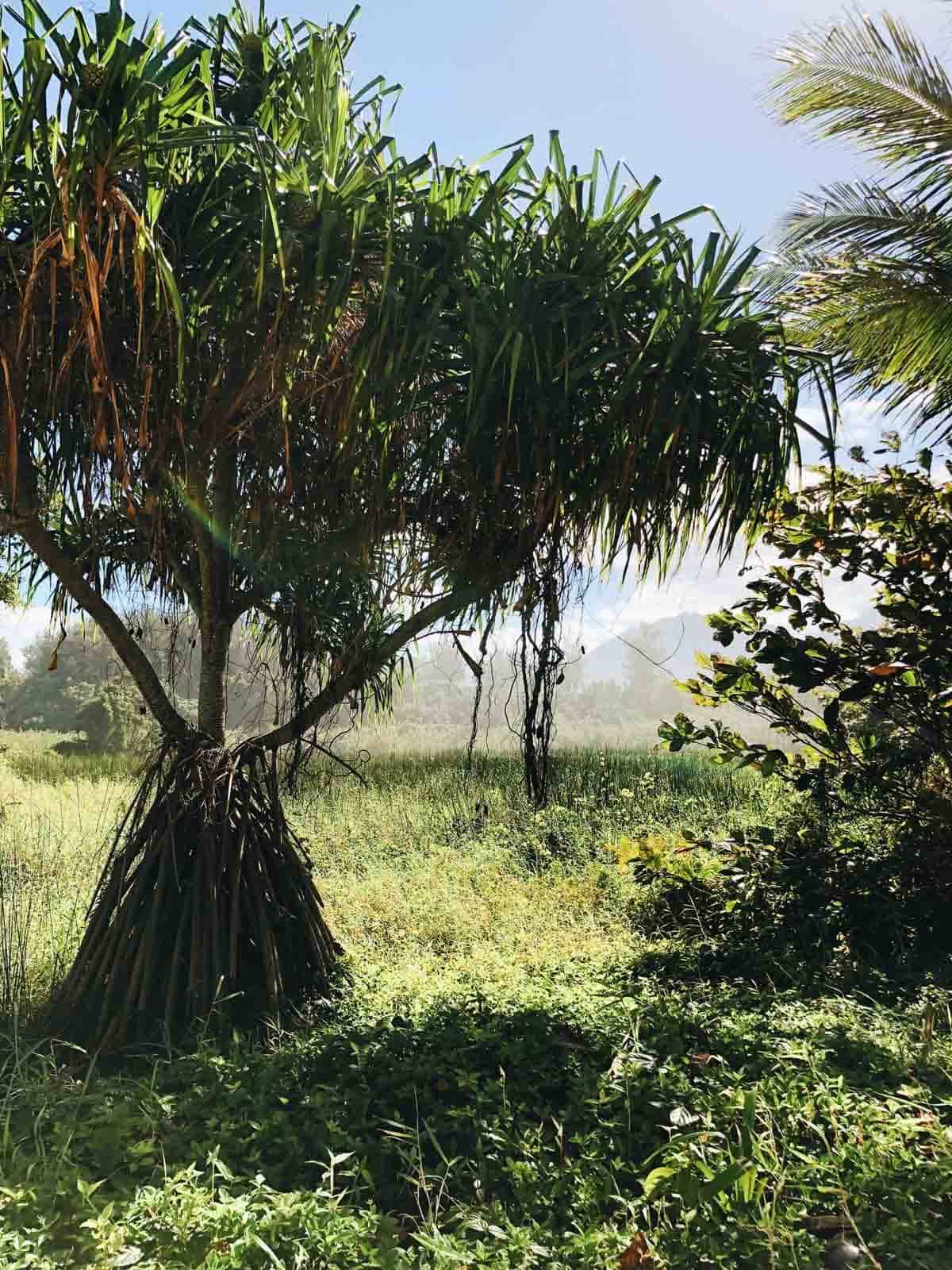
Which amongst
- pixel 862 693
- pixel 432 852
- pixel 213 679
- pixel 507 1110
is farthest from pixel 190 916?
pixel 432 852

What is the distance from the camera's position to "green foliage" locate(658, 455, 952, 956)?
4.02 meters

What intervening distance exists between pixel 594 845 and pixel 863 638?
3.70 meters

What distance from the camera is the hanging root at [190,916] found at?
318 cm

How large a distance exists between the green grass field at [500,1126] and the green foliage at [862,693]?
68cm

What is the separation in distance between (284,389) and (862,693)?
256 centimetres

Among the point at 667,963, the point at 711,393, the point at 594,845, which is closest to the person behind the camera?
the point at 711,393

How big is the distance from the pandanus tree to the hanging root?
11 mm

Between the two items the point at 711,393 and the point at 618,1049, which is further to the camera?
the point at 711,393

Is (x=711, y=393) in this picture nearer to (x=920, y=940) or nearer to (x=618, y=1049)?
(x=618, y=1049)

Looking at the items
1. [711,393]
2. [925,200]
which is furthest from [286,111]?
[925,200]

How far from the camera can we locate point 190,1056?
9.42 feet

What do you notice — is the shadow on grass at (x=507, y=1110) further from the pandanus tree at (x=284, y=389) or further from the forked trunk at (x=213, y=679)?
the forked trunk at (x=213, y=679)

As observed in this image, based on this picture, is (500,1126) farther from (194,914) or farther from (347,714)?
(347,714)

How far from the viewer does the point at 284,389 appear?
2850mm
